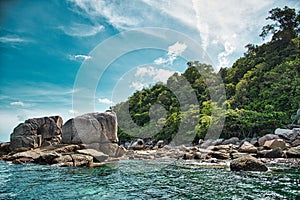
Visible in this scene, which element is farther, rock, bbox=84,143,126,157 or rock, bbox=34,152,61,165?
rock, bbox=84,143,126,157

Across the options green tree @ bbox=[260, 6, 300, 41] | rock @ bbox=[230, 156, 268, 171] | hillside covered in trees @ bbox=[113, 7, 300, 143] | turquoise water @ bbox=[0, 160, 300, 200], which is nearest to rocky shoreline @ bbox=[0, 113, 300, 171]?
rock @ bbox=[230, 156, 268, 171]

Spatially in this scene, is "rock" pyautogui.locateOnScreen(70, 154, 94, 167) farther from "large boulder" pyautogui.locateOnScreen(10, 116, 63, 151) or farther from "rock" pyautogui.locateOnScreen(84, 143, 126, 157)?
"large boulder" pyautogui.locateOnScreen(10, 116, 63, 151)

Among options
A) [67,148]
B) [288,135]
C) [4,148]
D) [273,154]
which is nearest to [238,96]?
[288,135]

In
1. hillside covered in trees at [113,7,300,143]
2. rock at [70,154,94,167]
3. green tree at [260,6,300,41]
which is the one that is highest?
green tree at [260,6,300,41]

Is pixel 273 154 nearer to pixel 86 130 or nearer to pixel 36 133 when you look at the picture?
pixel 86 130

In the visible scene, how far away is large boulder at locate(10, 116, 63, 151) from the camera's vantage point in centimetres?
1919

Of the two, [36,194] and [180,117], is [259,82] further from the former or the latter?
[36,194]

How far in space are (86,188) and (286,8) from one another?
4481 centimetres

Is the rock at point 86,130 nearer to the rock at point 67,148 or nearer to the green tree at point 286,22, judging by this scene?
the rock at point 67,148

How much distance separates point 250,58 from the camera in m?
45.1

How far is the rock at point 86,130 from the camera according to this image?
16688 millimetres

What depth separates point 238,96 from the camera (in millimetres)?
36344

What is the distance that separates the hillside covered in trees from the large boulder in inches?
793

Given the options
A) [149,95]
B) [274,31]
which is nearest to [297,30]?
[274,31]
